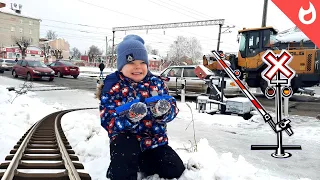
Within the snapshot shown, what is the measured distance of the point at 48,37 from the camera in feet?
360

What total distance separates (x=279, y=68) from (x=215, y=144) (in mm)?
1771

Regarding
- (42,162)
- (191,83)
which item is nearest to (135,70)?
(42,162)

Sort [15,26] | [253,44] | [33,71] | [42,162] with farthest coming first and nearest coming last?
[15,26]
[33,71]
[253,44]
[42,162]

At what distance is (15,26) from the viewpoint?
243ft

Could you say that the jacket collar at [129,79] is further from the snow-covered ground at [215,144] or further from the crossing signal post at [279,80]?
the crossing signal post at [279,80]

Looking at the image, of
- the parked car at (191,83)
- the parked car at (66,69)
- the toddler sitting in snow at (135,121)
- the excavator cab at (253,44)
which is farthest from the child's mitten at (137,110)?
the parked car at (66,69)

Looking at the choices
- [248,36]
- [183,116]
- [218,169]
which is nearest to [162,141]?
[218,169]

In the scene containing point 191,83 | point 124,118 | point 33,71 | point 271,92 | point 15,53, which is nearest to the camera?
point 124,118

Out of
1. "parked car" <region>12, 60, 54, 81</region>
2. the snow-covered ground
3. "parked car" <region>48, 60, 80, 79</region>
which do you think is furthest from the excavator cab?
"parked car" <region>48, 60, 80, 79</region>

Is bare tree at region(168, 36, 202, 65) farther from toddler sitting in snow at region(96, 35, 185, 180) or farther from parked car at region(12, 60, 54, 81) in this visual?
toddler sitting in snow at region(96, 35, 185, 180)

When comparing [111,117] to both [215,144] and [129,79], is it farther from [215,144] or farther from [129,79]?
[215,144]

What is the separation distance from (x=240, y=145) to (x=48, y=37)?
11582 centimetres

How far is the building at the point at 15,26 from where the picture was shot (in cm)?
7138

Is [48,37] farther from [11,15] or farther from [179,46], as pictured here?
[179,46]
